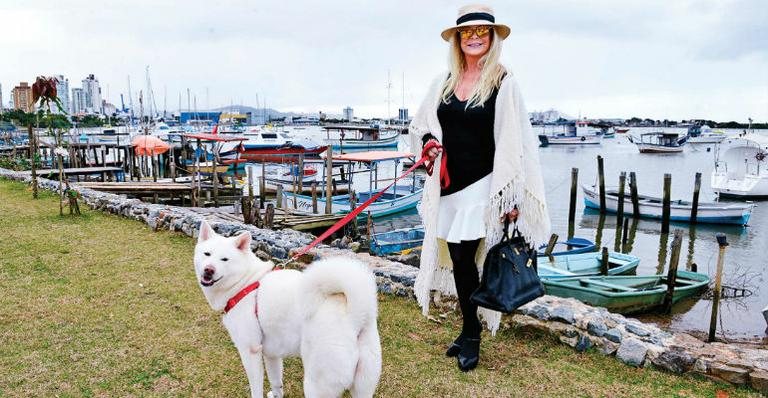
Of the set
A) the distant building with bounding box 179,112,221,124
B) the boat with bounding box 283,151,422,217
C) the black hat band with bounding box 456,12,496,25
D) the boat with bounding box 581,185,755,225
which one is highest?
the distant building with bounding box 179,112,221,124

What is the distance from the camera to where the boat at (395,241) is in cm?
1269

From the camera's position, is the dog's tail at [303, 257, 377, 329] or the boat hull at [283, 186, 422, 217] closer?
the dog's tail at [303, 257, 377, 329]

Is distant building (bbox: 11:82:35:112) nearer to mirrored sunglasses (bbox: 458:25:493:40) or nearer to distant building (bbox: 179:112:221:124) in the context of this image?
mirrored sunglasses (bbox: 458:25:493:40)

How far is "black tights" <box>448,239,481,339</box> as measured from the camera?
359cm

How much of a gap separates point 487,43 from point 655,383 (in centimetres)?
283

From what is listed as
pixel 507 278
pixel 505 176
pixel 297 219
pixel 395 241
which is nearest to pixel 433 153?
pixel 505 176

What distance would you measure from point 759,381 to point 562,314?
1.45 metres

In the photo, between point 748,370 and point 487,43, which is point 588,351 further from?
point 487,43

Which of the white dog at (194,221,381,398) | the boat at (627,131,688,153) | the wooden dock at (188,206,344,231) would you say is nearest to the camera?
the white dog at (194,221,381,398)

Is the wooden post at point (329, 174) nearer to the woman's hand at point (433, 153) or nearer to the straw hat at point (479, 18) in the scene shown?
the woman's hand at point (433, 153)

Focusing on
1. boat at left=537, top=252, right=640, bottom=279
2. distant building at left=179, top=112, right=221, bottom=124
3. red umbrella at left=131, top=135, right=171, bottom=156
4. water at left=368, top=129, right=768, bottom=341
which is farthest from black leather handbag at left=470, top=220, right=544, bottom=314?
distant building at left=179, top=112, right=221, bottom=124

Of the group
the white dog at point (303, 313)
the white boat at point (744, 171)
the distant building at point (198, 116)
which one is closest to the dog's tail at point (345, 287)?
the white dog at point (303, 313)

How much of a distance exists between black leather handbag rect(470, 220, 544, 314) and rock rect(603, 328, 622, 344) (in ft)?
4.00

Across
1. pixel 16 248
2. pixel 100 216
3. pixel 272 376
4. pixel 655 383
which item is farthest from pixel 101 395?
pixel 100 216
